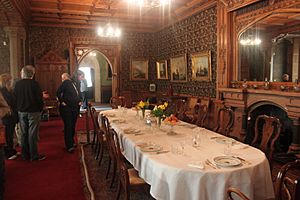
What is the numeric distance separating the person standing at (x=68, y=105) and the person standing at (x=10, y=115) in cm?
83

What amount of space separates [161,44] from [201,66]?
3.06 m

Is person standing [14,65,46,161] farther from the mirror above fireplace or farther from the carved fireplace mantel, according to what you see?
the mirror above fireplace

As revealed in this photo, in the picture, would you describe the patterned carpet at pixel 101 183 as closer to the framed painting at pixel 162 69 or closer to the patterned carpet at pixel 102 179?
the patterned carpet at pixel 102 179

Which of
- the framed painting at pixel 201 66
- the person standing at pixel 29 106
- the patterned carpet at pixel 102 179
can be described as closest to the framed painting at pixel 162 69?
the framed painting at pixel 201 66

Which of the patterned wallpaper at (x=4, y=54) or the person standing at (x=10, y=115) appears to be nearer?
the person standing at (x=10, y=115)

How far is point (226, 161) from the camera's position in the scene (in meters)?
2.44

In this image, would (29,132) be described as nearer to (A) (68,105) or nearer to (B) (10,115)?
(B) (10,115)

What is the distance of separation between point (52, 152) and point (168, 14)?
5551 mm

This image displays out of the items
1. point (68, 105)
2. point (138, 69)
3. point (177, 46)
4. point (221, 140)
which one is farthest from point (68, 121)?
point (138, 69)

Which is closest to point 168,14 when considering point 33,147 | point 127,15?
point 127,15

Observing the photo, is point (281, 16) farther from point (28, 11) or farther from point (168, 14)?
point (28, 11)

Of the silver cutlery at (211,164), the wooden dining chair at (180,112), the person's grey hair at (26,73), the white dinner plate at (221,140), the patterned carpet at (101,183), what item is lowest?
the patterned carpet at (101,183)

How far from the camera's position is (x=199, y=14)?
7391mm

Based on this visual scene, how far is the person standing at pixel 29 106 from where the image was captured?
4.64m
